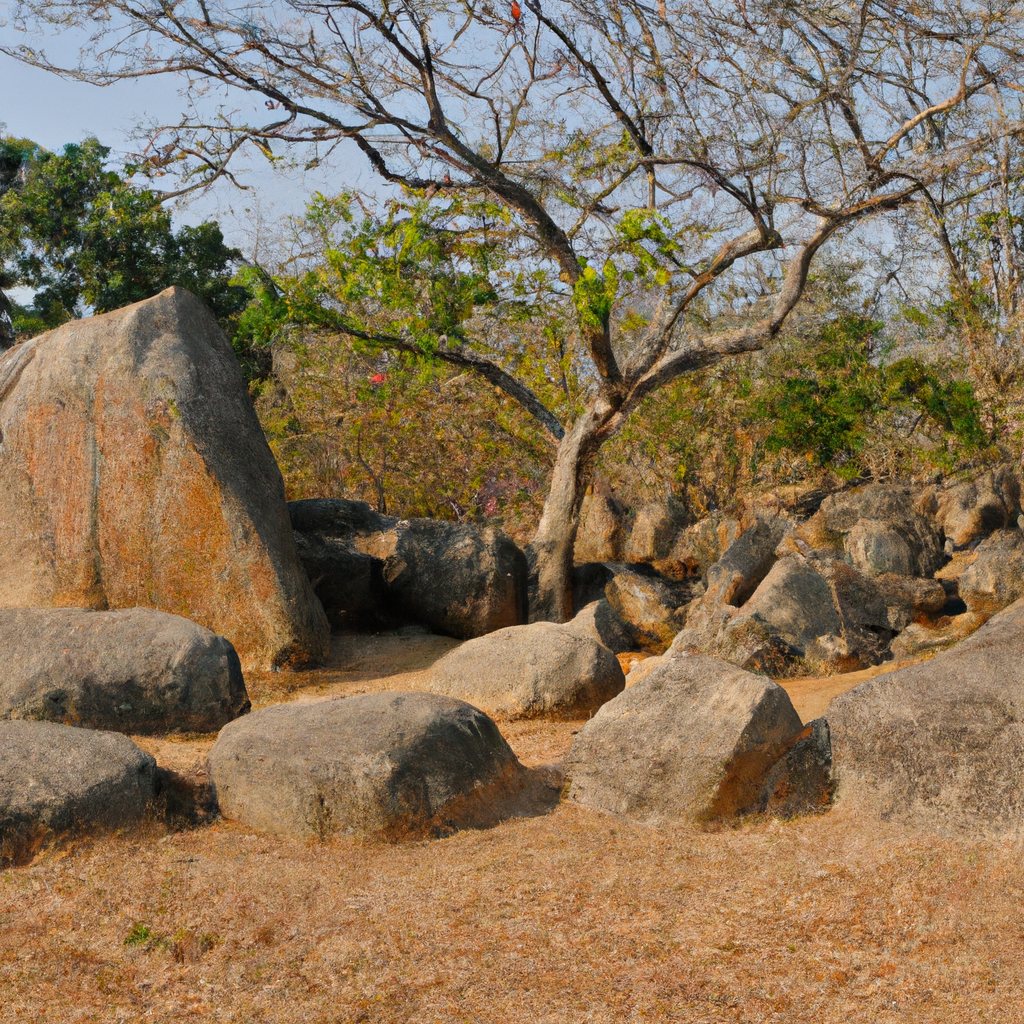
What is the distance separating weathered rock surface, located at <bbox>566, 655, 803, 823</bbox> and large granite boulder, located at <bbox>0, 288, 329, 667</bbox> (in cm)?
423

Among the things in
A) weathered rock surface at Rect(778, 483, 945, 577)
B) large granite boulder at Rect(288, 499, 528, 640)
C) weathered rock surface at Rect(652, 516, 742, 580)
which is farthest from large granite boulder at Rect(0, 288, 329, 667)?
weathered rock surface at Rect(778, 483, 945, 577)

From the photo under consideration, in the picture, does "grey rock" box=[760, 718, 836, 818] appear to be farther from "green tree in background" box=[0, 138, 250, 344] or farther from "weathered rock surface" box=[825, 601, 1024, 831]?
"green tree in background" box=[0, 138, 250, 344]

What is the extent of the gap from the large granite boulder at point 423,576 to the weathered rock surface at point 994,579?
16.6 ft

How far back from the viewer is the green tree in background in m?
18.2

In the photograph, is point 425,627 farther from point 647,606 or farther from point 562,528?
point 647,606

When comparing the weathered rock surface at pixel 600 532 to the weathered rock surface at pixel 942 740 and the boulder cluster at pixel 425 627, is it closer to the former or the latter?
the boulder cluster at pixel 425 627

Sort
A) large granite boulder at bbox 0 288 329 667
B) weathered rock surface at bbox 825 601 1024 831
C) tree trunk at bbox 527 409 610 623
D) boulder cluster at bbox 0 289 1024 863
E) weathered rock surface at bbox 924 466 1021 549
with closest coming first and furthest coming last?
weathered rock surface at bbox 825 601 1024 831
boulder cluster at bbox 0 289 1024 863
large granite boulder at bbox 0 288 329 667
tree trunk at bbox 527 409 610 623
weathered rock surface at bbox 924 466 1021 549

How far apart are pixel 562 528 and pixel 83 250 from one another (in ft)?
38.6

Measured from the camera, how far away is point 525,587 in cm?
1159

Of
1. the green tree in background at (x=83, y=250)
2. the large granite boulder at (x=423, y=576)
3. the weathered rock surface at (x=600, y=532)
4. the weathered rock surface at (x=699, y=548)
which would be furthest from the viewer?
the green tree in background at (x=83, y=250)

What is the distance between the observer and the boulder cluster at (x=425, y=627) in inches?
200

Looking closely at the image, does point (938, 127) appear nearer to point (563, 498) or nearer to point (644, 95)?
point (644, 95)

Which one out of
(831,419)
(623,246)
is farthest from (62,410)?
(831,419)

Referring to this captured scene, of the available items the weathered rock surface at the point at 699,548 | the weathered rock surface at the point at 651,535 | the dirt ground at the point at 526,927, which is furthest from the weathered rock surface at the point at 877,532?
the dirt ground at the point at 526,927
